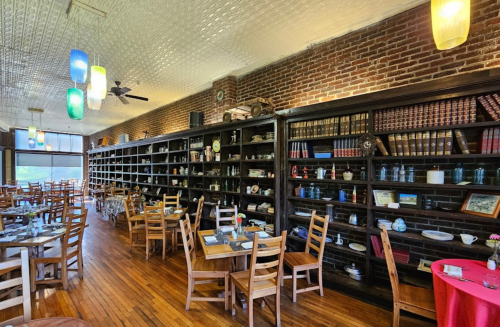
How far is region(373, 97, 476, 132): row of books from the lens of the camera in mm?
2271

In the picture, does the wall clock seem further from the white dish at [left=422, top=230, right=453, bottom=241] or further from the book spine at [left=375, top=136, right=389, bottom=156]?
the white dish at [left=422, top=230, right=453, bottom=241]

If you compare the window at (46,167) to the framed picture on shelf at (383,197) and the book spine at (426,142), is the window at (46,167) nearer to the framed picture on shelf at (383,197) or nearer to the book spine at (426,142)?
the framed picture on shelf at (383,197)

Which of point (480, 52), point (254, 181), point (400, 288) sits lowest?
point (400, 288)

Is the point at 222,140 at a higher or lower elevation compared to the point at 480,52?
lower

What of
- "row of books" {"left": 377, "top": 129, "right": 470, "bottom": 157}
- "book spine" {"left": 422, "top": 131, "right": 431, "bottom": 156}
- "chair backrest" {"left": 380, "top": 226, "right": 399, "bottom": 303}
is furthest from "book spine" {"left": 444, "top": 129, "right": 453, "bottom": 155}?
"chair backrest" {"left": 380, "top": 226, "right": 399, "bottom": 303}

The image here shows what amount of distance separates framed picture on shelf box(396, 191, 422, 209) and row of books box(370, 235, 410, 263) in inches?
20.6

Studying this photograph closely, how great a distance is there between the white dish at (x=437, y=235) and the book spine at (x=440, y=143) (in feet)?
2.91

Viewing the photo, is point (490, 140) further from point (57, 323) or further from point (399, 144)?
point (57, 323)

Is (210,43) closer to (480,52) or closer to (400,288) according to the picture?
(480,52)

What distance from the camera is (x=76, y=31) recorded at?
3162 millimetres

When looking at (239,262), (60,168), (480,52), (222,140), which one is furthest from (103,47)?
(60,168)

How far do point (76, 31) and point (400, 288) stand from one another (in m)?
5.11

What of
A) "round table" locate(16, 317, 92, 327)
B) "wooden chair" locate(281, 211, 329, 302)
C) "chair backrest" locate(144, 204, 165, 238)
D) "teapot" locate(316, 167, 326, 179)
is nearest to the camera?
"round table" locate(16, 317, 92, 327)

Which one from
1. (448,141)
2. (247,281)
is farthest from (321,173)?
(247,281)
